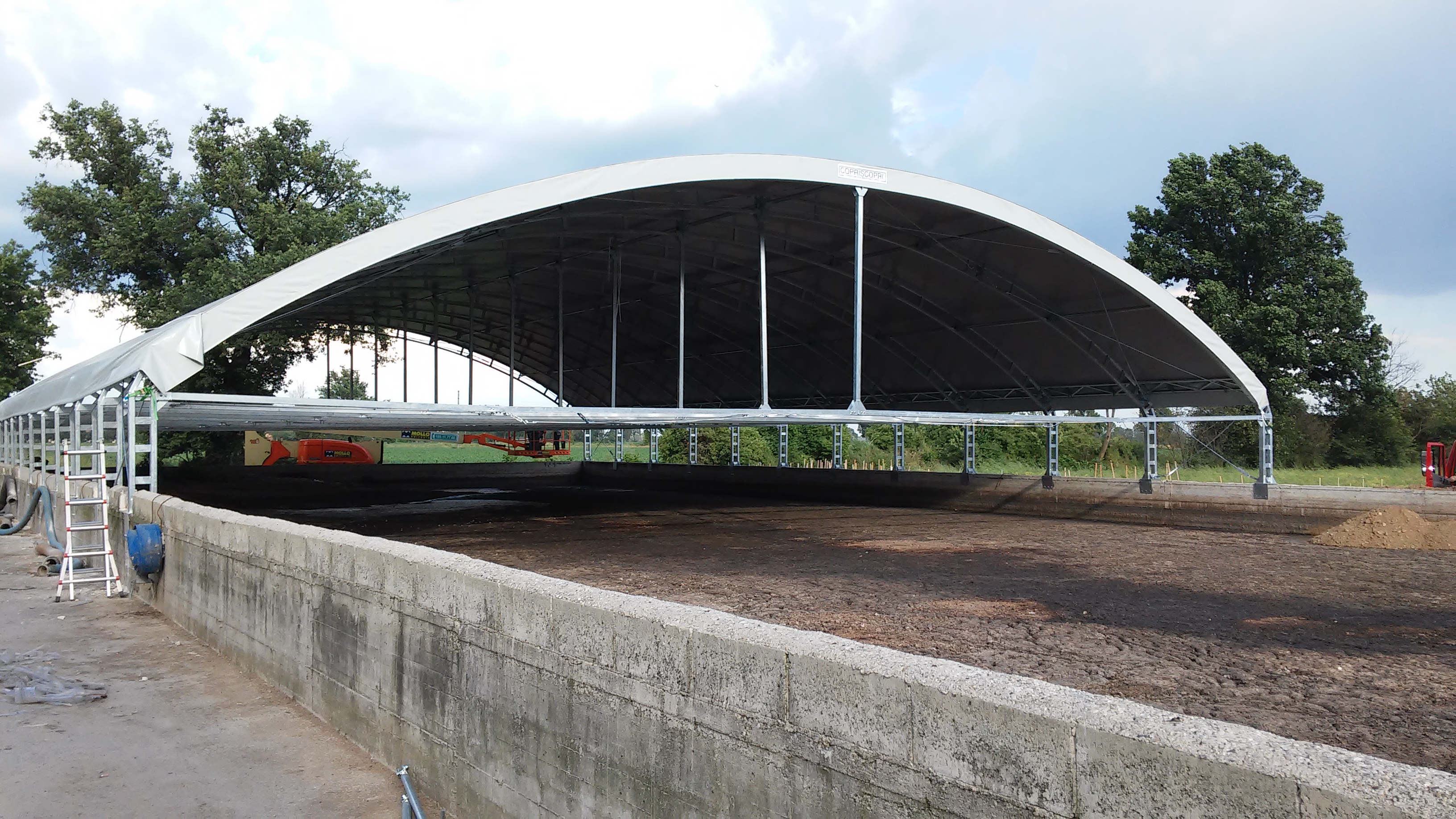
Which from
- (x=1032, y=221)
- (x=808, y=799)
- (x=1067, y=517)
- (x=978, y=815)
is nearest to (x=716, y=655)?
(x=808, y=799)

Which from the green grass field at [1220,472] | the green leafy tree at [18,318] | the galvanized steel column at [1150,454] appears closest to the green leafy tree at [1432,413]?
the green grass field at [1220,472]

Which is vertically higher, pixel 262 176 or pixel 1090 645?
pixel 262 176

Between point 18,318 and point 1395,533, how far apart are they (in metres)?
51.4

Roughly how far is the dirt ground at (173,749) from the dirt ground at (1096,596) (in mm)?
3892

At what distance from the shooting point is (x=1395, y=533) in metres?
16.5

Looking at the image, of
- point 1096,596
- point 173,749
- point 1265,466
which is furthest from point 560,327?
point 173,749

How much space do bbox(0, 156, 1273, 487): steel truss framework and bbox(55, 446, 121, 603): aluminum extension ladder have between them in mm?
630

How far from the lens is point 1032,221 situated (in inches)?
758

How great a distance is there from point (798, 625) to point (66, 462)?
10.8 m

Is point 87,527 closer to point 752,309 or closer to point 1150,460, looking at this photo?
point 752,309

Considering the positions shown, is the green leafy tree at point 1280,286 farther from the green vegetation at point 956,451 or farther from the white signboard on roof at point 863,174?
the white signboard on roof at point 863,174

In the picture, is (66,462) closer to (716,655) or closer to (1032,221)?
(716,655)

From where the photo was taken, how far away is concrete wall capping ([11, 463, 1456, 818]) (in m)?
2.80

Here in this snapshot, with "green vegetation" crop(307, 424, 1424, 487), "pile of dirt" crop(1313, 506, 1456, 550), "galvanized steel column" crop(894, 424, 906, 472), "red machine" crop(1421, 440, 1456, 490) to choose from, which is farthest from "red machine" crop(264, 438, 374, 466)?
"red machine" crop(1421, 440, 1456, 490)
